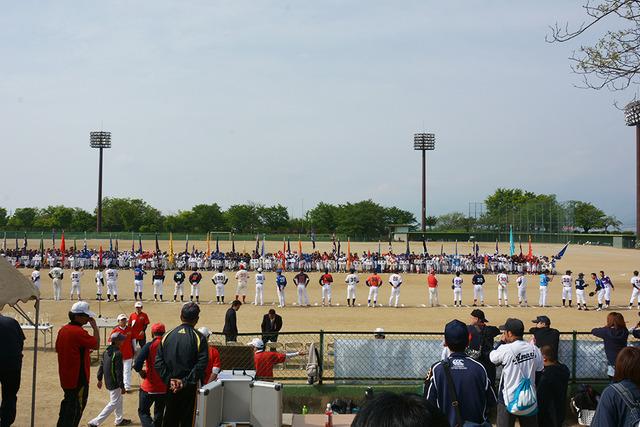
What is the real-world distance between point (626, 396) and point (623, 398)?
3cm

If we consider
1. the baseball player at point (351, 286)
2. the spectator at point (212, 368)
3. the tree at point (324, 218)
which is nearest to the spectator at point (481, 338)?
the spectator at point (212, 368)

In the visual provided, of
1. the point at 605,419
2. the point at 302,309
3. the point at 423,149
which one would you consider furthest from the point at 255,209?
the point at 605,419

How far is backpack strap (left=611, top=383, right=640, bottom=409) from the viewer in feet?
12.5

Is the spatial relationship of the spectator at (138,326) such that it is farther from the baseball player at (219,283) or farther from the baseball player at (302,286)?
the baseball player at (219,283)

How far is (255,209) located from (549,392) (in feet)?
345

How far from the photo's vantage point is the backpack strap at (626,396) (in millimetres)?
3812

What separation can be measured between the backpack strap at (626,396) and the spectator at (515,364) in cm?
213

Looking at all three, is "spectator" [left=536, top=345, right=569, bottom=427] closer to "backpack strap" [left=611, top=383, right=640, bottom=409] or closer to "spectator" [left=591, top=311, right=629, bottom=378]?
"spectator" [left=591, top=311, right=629, bottom=378]

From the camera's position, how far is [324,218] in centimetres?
10688

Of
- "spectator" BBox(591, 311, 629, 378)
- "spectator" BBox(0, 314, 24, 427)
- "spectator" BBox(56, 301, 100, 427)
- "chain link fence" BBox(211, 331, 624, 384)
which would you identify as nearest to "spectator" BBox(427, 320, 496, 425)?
"spectator" BBox(56, 301, 100, 427)

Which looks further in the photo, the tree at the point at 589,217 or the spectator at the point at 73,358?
the tree at the point at 589,217

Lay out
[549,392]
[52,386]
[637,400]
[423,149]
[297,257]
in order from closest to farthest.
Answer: [637,400]
[549,392]
[52,386]
[297,257]
[423,149]

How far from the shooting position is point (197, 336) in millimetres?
6188

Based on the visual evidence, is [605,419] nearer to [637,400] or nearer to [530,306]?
[637,400]
